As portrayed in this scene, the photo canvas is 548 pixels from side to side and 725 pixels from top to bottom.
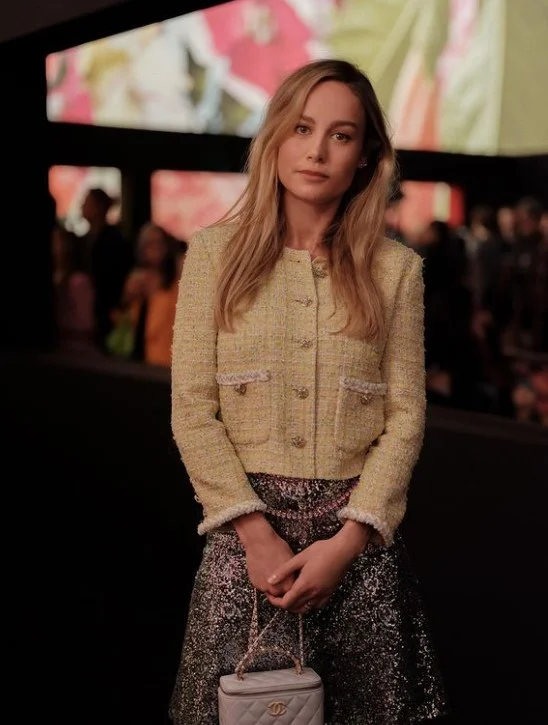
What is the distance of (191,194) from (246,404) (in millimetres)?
8562

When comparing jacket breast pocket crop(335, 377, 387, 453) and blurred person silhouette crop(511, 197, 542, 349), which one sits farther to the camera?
blurred person silhouette crop(511, 197, 542, 349)

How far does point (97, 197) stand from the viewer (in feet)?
26.6

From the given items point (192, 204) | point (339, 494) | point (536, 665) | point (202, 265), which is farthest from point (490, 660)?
point (192, 204)

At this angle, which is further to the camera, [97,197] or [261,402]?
[97,197]

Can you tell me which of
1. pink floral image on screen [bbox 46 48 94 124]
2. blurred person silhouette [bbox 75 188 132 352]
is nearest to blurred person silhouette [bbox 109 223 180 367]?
blurred person silhouette [bbox 75 188 132 352]

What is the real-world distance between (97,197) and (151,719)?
4.56 m

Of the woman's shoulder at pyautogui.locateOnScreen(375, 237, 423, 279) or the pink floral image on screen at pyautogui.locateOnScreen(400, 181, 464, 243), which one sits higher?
the woman's shoulder at pyautogui.locateOnScreen(375, 237, 423, 279)

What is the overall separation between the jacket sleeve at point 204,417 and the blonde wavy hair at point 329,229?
0.04 metres

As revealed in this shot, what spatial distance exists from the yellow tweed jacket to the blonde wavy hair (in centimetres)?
3

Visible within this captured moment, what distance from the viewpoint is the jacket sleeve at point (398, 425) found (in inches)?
91.8

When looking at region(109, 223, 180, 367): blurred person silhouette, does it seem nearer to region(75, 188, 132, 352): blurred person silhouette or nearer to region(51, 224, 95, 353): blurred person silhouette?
A: region(51, 224, 95, 353): blurred person silhouette

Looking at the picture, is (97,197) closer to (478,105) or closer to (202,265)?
(478,105)

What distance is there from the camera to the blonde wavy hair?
7.75 ft

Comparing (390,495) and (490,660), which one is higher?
(390,495)
